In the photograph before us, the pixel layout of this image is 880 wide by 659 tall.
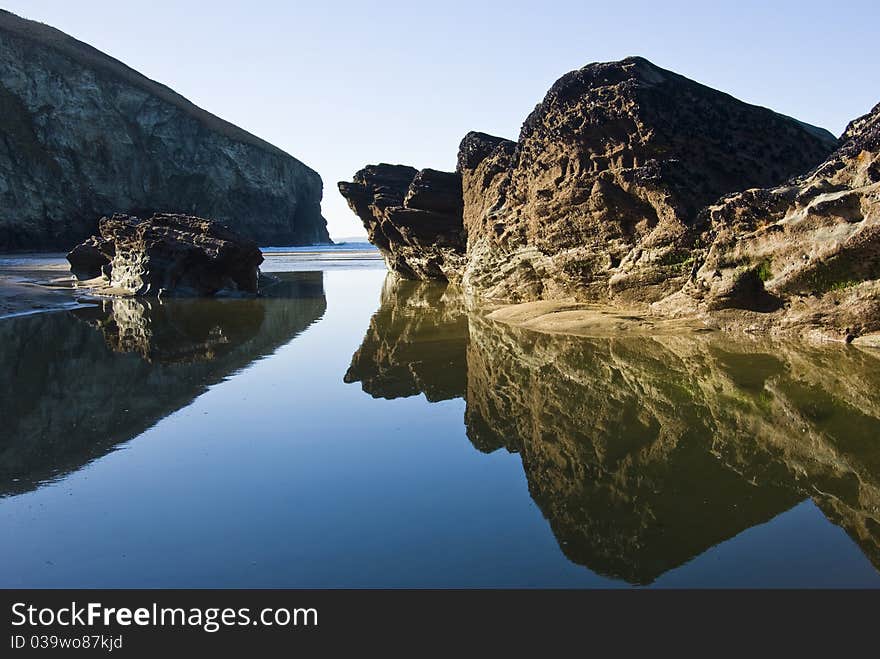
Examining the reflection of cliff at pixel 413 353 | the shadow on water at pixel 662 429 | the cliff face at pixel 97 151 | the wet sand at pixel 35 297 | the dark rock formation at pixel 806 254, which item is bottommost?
the wet sand at pixel 35 297

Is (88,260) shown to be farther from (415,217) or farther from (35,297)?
(415,217)

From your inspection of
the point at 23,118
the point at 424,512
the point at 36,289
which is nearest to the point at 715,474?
the point at 424,512

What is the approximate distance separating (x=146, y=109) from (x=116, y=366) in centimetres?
8680

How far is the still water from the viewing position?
4.76 meters

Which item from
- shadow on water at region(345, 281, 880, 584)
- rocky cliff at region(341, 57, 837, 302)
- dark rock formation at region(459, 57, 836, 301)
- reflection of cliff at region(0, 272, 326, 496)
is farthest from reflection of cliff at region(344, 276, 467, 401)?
dark rock formation at region(459, 57, 836, 301)

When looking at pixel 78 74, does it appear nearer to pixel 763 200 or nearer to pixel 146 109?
pixel 146 109

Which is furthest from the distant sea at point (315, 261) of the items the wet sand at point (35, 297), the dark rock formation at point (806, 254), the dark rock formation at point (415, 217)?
the dark rock formation at point (806, 254)

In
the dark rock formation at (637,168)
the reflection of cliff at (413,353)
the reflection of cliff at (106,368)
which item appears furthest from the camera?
the dark rock formation at (637,168)

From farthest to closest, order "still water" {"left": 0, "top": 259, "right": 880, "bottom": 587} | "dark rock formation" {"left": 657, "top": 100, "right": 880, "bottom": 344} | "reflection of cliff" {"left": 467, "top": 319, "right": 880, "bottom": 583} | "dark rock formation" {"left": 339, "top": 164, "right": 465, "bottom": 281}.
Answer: "dark rock formation" {"left": 339, "top": 164, "right": 465, "bottom": 281}
"dark rock formation" {"left": 657, "top": 100, "right": 880, "bottom": 344}
"reflection of cliff" {"left": 467, "top": 319, "right": 880, "bottom": 583}
"still water" {"left": 0, "top": 259, "right": 880, "bottom": 587}

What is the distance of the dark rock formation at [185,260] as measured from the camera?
3033 centimetres

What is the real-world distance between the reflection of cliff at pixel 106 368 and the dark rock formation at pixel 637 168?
9.38 meters

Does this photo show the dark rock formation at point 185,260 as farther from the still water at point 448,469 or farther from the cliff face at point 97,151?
the cliff face at point 97,151

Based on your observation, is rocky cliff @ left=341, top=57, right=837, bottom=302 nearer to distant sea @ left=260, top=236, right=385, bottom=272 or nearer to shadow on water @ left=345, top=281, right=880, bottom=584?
shadow on water @ left=345, top=281, right=880, bottom=584

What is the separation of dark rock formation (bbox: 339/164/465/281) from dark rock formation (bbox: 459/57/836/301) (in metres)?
15.1
